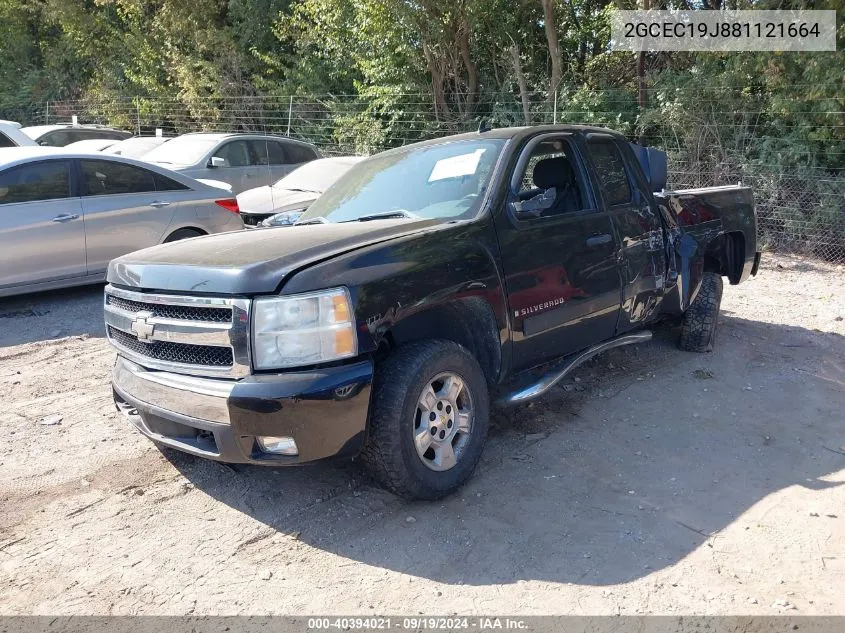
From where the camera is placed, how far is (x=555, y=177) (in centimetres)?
518

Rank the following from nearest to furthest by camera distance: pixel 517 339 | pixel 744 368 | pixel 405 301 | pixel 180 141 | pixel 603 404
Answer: pixel 405 301 → pixel 517 339 → pixel 603 404 → pixel 744 368 → pixel 180 141

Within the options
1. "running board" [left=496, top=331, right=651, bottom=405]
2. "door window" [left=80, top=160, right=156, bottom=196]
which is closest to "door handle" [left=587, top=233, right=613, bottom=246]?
"running board" [left=496, top=331, right=651, bottom=405]

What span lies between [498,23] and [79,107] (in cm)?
1770

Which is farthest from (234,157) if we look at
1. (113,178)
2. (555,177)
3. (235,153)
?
(555,177)

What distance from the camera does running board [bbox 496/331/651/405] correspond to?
4352mm

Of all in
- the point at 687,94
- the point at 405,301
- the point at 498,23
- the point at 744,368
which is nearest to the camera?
the point at 405,301

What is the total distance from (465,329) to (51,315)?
519 cm

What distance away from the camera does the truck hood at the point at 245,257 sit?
11.5ft

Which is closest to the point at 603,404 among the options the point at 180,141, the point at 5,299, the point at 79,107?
the point at 5,299

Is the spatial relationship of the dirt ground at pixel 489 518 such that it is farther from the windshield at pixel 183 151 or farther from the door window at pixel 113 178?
the windshield at pixel 183 151

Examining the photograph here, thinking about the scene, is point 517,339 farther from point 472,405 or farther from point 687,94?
point 687,94

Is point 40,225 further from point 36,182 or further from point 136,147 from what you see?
point 136,147

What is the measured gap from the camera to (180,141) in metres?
12.5

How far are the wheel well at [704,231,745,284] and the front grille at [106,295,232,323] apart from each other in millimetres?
4526
